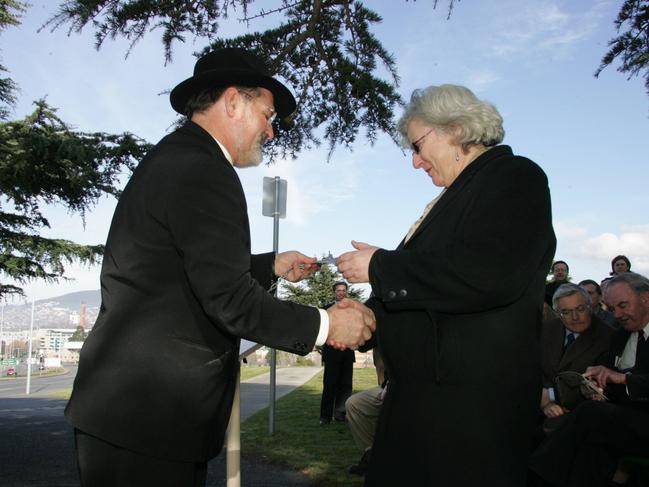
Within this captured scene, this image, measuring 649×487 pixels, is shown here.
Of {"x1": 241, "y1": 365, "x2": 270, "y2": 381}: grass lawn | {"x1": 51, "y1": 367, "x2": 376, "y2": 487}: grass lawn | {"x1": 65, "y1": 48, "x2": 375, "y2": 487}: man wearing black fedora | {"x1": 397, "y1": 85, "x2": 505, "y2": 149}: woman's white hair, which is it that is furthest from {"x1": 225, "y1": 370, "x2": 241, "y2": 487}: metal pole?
{"x1": 241, "y1": 365, "x2": 270, "y2": 381}: grass lawn

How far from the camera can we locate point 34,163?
688cm

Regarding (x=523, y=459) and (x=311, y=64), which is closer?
(x=523, y=459)

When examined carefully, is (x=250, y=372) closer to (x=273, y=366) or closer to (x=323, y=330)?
(x=273, y=366)

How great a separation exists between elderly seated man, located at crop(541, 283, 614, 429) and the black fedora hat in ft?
12.2

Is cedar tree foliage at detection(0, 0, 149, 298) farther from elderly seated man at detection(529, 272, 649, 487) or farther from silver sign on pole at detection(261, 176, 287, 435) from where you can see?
elderly seated man at detection(529, 272, 649, 487)

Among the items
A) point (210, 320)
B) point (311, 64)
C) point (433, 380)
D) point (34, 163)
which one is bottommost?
point (433, 380)

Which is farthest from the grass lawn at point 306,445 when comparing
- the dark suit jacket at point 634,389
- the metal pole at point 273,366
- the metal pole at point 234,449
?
the metal pole at point 234,449

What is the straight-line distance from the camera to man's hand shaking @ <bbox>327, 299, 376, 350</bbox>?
7.84ft

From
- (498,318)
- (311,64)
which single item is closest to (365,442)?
(311,64)

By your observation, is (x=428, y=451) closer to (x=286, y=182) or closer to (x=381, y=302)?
(x=381, y=302)

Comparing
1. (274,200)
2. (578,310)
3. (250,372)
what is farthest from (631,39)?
(250,372)

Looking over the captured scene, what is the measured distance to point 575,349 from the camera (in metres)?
5.16

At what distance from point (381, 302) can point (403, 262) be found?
0.68 ft

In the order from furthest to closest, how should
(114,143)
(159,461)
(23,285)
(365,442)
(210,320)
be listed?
(23,285), (114,143), (365,442), (210,320), (159,461)
